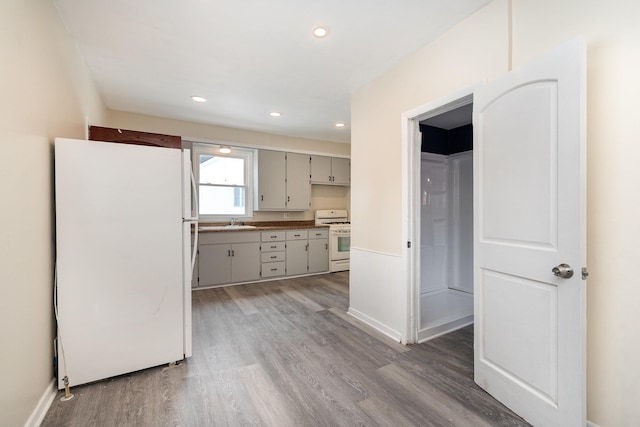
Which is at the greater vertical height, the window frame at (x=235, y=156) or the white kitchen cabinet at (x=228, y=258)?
the window frame at (x=235, y=156)

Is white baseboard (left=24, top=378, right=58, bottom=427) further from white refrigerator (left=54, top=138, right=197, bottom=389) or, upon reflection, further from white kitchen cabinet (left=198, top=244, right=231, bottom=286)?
white kitchen cabinet (left=198, top=244, right=231, bottom=286)

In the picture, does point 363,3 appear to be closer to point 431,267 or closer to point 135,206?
point 135,206

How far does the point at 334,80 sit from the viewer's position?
2863 mm

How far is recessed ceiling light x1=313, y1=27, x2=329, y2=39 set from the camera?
2.04 m

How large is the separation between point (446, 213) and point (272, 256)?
110 inches

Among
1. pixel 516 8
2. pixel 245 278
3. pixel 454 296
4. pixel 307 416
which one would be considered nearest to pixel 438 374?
pixel 307 416

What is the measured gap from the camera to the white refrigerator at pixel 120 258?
1.75 meters

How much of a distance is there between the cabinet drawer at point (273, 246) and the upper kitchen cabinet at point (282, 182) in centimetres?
66

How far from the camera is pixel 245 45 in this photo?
2.24 m

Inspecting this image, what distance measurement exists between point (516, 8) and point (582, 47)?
1.99 feet

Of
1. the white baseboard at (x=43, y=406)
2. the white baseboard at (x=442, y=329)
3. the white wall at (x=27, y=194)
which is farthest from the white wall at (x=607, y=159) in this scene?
the white baseboard at (x=43, y=406)

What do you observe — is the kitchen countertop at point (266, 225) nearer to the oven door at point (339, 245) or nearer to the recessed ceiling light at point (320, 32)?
the oven door at point (339, 245)

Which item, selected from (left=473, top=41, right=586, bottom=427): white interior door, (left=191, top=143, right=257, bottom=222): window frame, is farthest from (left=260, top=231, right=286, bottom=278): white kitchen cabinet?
(left=473, top=41, right=586, bottom=427): white interior door

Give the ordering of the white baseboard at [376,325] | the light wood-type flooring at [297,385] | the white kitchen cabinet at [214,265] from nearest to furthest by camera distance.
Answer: the light wood-type flooring at [297,385] < the white baseboard at [376,325] < the white kitchen cabinet at [214,265]
